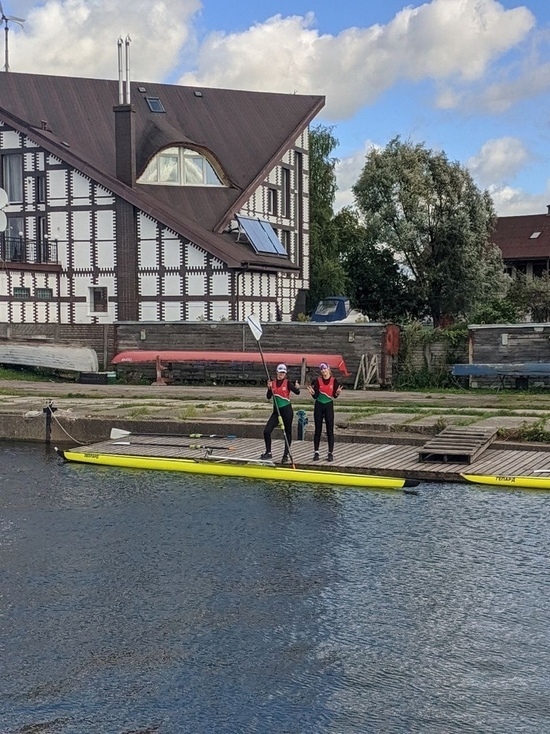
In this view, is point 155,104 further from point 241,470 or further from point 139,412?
point 241,470

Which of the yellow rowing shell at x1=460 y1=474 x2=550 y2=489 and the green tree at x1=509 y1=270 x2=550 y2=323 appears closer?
the yellow rowing shell at x1=460 y1=474 x2=550 y2=489

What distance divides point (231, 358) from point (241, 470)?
43.3 feet

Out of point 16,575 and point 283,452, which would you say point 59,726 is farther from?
point 283,452

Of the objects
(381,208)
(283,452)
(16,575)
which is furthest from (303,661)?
(381,208)

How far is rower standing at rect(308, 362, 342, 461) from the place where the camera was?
69.1 ft

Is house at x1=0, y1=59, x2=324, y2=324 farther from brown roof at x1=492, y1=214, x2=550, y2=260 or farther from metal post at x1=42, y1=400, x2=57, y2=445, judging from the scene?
brown roof at x1=492, y1=214, x2=550, y2=260

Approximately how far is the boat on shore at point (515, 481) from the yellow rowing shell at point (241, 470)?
1.30 metres

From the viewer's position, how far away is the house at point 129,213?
4397 centimetres

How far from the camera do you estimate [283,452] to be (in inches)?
896

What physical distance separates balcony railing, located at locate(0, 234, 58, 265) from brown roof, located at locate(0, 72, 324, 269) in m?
4.02

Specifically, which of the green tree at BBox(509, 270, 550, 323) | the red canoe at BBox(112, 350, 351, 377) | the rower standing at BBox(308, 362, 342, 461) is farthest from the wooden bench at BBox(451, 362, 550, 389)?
the green tree at BBox(509, 270, 550, 323)

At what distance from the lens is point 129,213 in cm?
4444

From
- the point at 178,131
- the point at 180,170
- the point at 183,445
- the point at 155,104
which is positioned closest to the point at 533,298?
the point at 178,131

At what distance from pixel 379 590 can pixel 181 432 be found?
1213 cm
